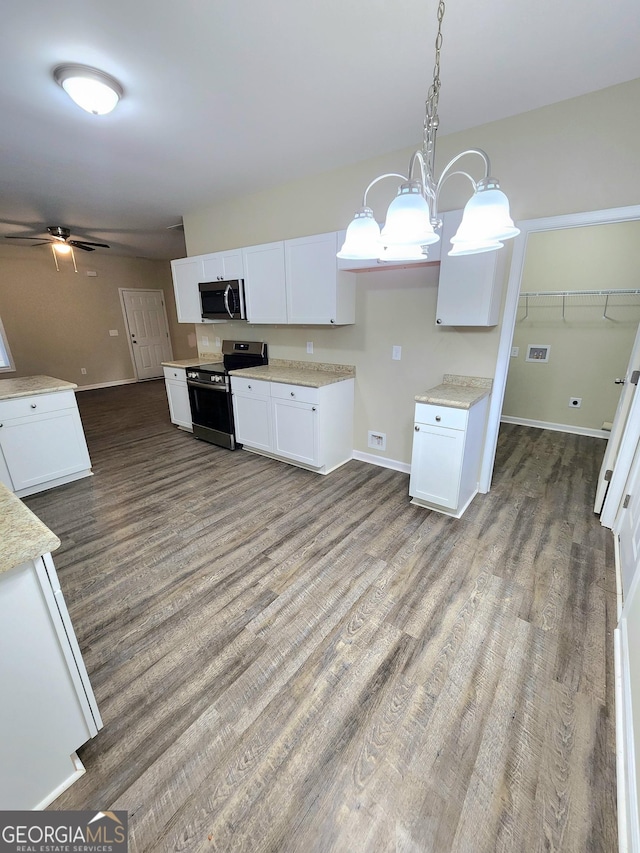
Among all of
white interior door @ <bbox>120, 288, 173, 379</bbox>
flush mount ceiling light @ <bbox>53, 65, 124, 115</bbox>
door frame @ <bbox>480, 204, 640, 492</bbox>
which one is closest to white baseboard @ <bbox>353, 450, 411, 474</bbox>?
door frame @ <bbox>480, 204, 640, 492</bbox>

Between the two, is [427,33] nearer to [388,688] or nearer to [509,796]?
[388,688]

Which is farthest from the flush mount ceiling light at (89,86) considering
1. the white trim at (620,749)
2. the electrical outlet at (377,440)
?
the white trim at (620,749)

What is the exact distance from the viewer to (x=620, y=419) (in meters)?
2.46

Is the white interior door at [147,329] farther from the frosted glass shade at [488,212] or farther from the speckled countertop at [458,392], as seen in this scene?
the frosted glass shade at [488,212]

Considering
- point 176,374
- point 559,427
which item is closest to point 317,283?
point 176,374

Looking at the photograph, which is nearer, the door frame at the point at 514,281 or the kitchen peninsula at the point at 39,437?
the door frame at the point at 514,281

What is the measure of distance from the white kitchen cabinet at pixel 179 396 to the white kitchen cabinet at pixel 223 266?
117 centimetres

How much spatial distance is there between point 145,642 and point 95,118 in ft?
10.5

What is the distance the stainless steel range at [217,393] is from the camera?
3854 millimetres

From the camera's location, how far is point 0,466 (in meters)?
2.84

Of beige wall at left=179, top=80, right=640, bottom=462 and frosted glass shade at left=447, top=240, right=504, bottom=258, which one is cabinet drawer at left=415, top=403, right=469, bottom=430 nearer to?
beige wall at left=179, top=80, right=640, bottom=462

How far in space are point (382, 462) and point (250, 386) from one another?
62.7 inches

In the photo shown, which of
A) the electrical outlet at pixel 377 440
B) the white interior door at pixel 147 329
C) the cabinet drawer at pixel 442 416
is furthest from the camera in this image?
the white interior door at pixel 147 329

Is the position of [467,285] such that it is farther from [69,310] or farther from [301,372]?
[69,310]
